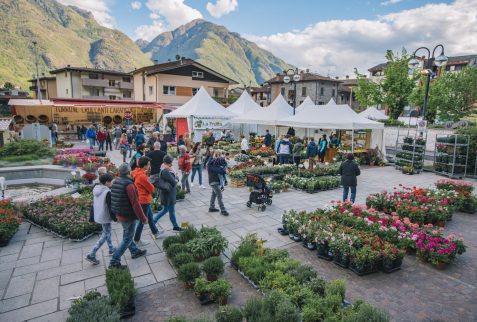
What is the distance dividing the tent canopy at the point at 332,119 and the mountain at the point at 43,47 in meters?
83.9

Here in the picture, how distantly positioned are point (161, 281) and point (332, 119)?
13.4 m

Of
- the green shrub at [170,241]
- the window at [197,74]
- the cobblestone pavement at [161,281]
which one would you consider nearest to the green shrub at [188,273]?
the cobblestone pavement at [161,281]

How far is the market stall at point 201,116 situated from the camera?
20.3 meters

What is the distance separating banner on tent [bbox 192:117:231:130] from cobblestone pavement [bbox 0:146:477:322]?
45.2 feet

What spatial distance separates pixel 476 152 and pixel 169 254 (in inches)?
590

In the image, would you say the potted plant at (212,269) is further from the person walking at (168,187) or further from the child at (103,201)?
the person walking at (168,187)

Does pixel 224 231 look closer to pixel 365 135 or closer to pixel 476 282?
pixel 476 282

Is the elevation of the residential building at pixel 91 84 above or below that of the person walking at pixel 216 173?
above

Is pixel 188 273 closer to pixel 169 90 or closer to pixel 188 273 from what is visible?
pixel 188 273

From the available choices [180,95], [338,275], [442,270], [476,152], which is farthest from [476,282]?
[180,95]

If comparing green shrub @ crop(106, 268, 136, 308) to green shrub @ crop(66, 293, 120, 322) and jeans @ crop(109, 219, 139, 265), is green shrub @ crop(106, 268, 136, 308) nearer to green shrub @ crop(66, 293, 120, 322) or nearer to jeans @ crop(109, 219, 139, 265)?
green shrub @ crop(66, 293, 120, 322)

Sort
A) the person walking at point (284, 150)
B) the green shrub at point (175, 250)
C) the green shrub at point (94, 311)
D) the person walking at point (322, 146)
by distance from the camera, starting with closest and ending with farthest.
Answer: the green shrub at point (94, 311) → the green shrub at point (175, 250) → the person walking at point (284, 150) → the person walking at point (322, 146)

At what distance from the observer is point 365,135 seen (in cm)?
1830

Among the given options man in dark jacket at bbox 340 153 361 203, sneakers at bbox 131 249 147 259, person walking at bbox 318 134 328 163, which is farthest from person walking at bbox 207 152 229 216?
person walking at bbox 318 134 328 163
